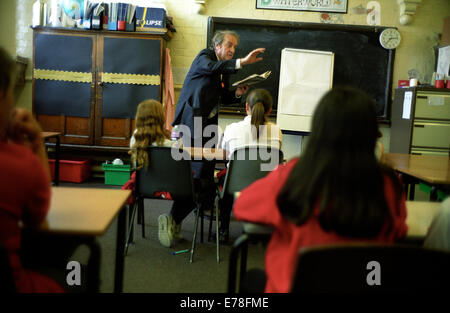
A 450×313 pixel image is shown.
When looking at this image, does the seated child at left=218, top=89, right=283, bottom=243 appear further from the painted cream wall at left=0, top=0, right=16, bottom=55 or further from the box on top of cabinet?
the painted cream wall at left=0, top=0, right=16, bottom=55

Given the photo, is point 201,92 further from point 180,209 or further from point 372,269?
point 372,269

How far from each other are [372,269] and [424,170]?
1926mm

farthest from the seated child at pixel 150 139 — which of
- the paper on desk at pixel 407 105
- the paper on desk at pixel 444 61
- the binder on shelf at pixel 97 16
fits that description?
the paper on desk at pixel 444 61

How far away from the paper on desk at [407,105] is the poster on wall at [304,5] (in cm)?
138

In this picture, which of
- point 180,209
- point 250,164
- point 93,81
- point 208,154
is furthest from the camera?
point 93,81

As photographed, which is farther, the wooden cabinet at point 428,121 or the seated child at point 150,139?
the wooden cabinet at point 428,121

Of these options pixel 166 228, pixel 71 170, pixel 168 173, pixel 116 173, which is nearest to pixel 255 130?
pixel 168 173

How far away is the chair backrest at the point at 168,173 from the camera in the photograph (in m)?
2.46

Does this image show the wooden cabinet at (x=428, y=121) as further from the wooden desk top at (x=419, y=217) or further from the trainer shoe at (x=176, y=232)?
the wooden desk top at (x=419, y=217)

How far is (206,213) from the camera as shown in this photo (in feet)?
11.9

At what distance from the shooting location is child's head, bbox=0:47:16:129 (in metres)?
1.02

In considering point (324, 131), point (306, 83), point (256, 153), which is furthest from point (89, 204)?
point (306, 83)

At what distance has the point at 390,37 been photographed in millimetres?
4980
